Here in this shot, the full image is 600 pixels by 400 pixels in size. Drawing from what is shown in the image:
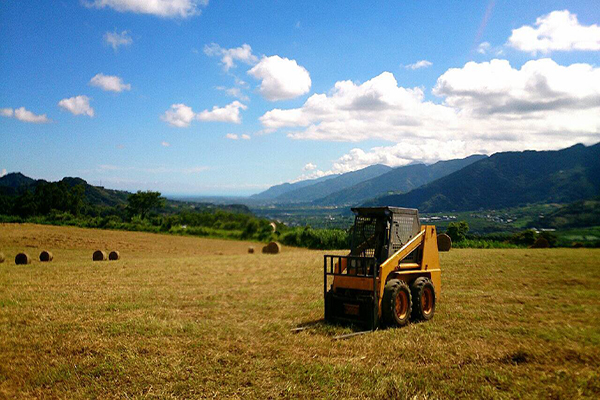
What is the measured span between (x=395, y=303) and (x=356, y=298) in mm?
845


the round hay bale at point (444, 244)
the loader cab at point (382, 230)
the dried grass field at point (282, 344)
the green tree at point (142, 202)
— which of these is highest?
the green tree at point (142, 202)

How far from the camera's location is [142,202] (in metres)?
58.6

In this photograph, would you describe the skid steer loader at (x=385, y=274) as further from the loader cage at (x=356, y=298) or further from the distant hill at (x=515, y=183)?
the distant hill at (x=515, y=183)

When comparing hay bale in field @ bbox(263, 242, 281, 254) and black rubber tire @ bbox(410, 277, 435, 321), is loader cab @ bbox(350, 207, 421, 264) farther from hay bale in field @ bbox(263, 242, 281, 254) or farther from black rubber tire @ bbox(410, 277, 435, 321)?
hay bale in field @ bbox(263, 242, 281, 254)

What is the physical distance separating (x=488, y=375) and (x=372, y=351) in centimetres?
192

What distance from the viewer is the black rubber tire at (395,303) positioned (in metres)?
8.23

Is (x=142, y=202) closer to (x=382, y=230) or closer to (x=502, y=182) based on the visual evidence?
(x=502, y=182)

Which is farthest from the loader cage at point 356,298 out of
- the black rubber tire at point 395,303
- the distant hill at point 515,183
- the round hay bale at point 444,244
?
the distant hill at point 515,183

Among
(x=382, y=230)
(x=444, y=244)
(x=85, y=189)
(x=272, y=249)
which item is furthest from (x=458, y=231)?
(x=85, y=189)

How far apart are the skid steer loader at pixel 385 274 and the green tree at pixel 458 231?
1954cm

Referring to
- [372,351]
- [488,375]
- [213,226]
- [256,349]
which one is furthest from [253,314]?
[213,226]

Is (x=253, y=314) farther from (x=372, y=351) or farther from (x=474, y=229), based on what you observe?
(x=474, y=229)

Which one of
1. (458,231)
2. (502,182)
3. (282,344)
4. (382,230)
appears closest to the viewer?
(282,344)

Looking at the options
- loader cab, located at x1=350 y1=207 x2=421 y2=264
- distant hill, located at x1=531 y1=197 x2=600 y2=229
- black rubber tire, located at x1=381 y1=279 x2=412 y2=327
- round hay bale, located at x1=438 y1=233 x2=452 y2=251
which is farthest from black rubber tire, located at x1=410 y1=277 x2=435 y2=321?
distant hill, located at x1=531 y1=197 x2=600 y2=229
